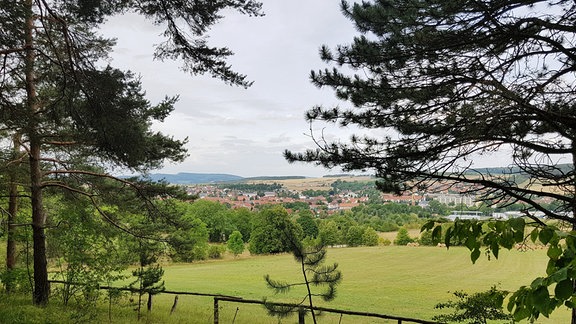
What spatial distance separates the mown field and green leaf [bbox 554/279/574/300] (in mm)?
7949

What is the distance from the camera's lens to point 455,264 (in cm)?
3797

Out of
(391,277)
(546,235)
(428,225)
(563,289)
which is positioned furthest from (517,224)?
(391,277)

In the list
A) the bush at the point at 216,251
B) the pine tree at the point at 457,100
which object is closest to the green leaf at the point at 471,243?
the pine tree at the point at 457,100

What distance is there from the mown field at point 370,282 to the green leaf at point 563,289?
26.1ft

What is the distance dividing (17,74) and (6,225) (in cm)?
393

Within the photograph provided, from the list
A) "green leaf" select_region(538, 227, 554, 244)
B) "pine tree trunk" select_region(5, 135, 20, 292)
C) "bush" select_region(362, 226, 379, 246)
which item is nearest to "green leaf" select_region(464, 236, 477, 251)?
"green leaf" select_region(538, 227, 554, 244)

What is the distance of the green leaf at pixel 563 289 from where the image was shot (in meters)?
0.93

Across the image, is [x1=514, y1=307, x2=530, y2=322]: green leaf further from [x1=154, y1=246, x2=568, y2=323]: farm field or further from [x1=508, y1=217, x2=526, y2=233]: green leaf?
[x1=154, y1=246, x2=568, y2=323]: farm field

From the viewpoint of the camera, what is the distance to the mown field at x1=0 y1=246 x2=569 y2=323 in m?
12.9

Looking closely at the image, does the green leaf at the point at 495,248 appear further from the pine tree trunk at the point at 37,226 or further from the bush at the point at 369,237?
the bush at the point at 369,237

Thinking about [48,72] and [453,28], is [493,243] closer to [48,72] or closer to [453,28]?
[453,28]

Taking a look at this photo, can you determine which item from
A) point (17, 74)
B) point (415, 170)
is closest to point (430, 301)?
point (415, 170)

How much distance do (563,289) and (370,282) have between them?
29.5 meters

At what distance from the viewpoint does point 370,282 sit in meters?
28.5
